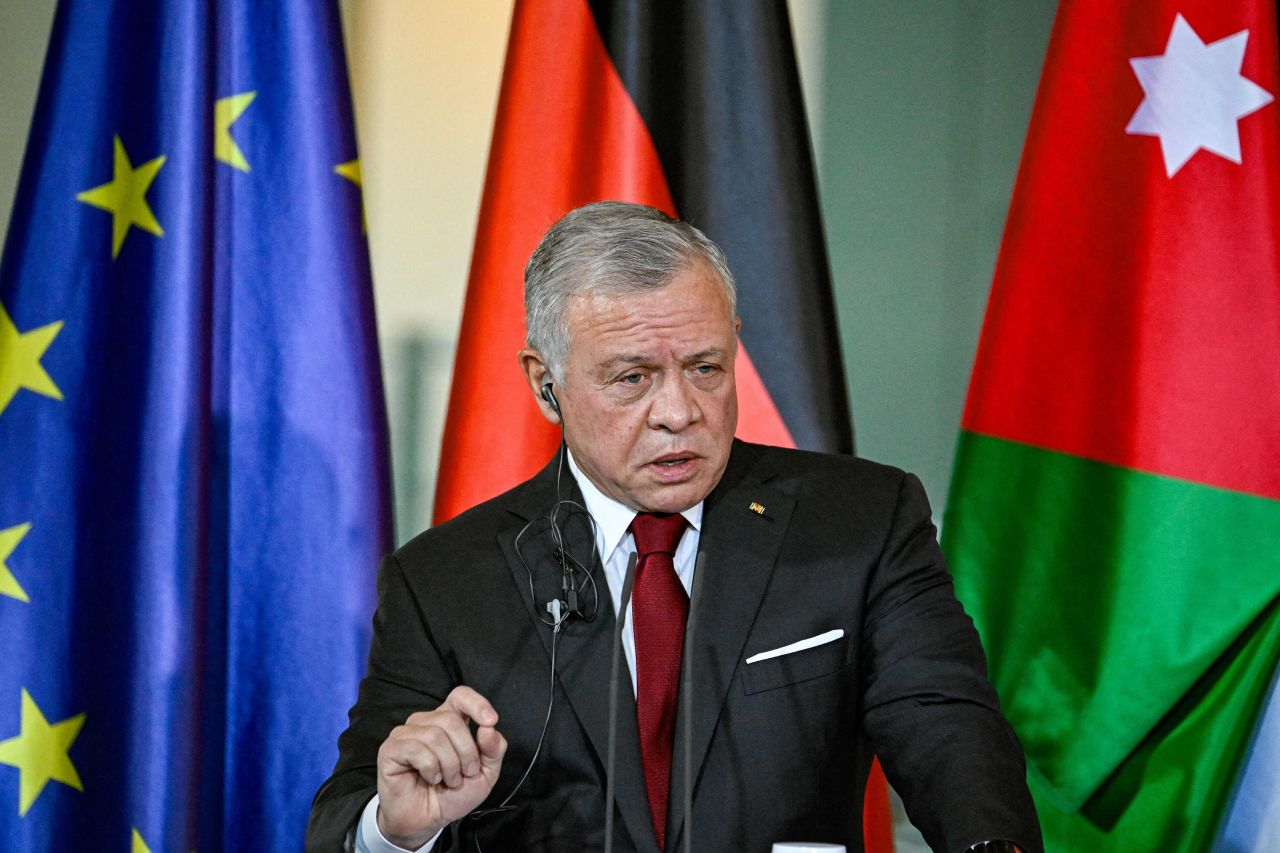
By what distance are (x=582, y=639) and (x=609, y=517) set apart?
0.22 m

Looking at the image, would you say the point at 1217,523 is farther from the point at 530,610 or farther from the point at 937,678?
the point at 530,610

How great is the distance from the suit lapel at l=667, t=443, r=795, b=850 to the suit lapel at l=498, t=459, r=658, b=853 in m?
0.06

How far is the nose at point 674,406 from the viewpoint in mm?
1794

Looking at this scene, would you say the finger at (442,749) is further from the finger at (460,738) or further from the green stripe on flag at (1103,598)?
the green stripe on flag at (1103,598)

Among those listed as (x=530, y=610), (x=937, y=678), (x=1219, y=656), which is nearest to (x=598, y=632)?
(x=530, y=610)

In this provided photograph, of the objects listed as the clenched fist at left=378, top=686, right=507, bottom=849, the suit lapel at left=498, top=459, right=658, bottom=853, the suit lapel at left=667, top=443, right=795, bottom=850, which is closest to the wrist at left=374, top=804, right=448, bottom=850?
the clenched fist at left=378, top=686, right=507, bottom=849

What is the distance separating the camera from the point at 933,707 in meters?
1.66

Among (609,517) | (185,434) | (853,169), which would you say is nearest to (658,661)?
(609,517)

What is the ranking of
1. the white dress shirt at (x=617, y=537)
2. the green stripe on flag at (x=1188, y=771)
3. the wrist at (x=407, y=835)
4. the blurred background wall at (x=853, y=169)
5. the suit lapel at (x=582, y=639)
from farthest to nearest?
the blurred background wall at (x=853, y=169) < the green stripe on flag at (x=1188, y=771) < the white dress shirt at (x=617, y=537) < the suit lapel at (x=582, y=639) < the wrist at (x=407, y=835)

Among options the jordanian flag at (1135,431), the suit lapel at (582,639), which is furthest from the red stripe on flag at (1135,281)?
the suit lapel at (582,639)

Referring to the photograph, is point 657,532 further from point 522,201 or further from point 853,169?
point 853,169

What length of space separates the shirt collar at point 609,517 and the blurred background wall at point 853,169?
124 cm

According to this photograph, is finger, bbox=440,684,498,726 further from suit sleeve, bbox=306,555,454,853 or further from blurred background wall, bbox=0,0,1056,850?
blurred background wall, bbox=0,0,1056,850

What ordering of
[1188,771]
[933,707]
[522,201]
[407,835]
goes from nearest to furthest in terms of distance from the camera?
[407,835] < [933,707] < [1188,771] < [522,201]
